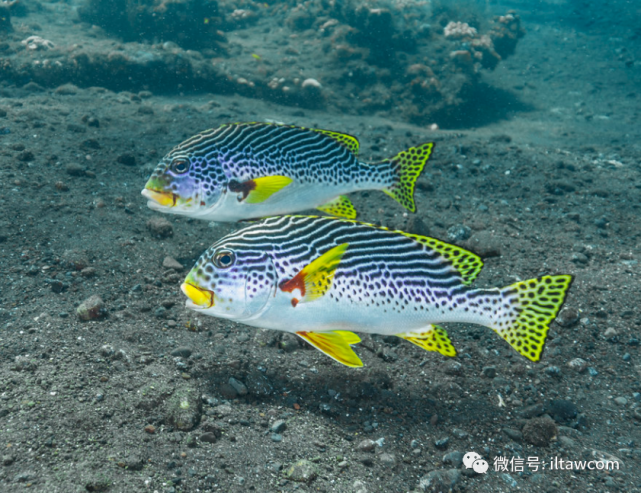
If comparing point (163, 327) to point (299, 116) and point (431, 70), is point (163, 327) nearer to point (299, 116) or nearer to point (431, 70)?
point (299, 116)

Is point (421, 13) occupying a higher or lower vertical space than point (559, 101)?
higher

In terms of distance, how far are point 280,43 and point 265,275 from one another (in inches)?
622

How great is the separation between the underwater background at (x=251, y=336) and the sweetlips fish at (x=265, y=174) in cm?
123

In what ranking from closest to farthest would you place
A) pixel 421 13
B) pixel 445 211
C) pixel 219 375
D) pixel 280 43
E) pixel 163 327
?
pixel 219 375 < pixel 163 327 < pixel 445 211 < pixel 280 43 < pixel 421 13

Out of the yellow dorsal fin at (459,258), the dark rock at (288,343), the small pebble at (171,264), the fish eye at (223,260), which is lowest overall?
the small pebble at (171,264)

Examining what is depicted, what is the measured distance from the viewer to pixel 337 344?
114 inches

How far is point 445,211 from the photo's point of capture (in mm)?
6727

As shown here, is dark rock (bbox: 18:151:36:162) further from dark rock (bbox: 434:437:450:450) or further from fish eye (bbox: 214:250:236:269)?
dark rock (bbox: 434:437:450:450)

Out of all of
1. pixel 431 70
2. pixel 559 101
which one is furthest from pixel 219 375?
pixel 559 101

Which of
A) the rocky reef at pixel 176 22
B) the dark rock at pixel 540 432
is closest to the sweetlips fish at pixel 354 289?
the dark rock at pixel 540 432

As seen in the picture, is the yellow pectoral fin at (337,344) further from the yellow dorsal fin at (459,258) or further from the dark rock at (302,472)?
the yellow dorsal fin at (459,258)

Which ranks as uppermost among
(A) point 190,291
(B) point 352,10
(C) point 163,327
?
(B) point 352,10

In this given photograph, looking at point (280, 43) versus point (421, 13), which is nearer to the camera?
point (280, 43)

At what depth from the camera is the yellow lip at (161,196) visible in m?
3.80
